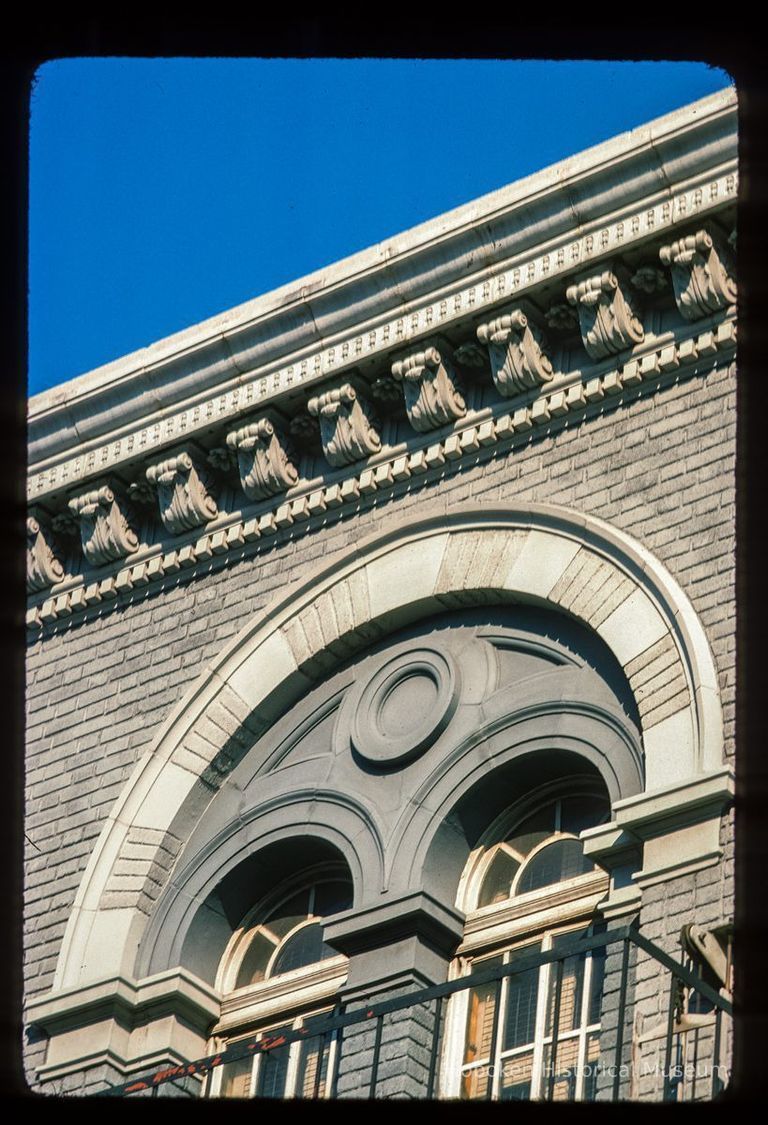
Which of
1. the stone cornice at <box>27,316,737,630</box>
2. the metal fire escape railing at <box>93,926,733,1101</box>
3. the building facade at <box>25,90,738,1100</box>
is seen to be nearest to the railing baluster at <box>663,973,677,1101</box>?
the metal fire escape railing at <box>93,926,733,1101</box>

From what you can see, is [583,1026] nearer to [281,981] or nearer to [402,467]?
[281,981]

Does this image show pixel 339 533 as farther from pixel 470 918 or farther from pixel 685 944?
pixel 685 944

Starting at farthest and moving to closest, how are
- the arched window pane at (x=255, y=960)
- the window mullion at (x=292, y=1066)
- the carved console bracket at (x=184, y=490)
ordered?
the carved console bracket at (x=184, y=490) < the arched window pane at (x=255, y=960) < the window mullion at (x=292, y=1066)

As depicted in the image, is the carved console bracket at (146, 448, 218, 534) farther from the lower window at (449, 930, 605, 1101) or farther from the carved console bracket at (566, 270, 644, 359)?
the lower window at (449, 930, 605, 1101)

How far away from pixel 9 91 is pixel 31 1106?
→ 2.18m

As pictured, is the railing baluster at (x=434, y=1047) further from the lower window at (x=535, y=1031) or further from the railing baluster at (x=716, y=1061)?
the railing baluster at (x=716, y=1061)

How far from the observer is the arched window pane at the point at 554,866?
11609 mm

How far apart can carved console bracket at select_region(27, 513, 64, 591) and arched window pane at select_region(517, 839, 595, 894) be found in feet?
13.6

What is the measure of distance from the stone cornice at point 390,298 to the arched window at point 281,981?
2952 millimetres

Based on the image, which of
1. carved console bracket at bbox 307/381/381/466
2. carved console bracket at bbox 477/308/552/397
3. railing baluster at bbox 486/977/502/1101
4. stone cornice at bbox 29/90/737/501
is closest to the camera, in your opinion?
railing baluster at bbox 486/977/502/1101

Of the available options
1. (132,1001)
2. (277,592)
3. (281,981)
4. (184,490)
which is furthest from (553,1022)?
(184,490)

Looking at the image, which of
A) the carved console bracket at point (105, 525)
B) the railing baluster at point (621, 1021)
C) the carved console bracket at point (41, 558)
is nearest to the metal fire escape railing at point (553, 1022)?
the railing baluster at point (621, 1021)

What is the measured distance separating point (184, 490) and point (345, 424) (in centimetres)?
120

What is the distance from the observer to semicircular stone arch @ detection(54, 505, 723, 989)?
11727mm
